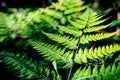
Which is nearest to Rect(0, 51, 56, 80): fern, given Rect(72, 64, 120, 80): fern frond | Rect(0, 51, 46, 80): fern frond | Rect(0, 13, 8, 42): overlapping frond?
Rect(0, 51, 46, 80): fern frond

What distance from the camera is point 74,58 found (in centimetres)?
139

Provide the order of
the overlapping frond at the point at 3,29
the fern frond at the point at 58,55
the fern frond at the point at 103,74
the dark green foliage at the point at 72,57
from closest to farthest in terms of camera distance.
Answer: the fern frond at the point at 103,74 → the dark green foliage at the point at 72,57 → the fern frond at the point at 58,55 → the overlapping frond at the point at 3,29

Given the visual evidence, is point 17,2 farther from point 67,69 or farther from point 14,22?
point 67,69

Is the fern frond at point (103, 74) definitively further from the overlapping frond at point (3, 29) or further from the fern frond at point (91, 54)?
the overlapping frond at point (3, 29)

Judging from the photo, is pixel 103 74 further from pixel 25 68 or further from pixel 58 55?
pixel 25 68

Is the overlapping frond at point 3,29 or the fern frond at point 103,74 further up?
the overlapping frond at point 3,29

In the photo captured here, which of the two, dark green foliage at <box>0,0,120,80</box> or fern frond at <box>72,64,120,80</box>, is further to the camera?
dark green foliage at <box>0,0,120,80</box>

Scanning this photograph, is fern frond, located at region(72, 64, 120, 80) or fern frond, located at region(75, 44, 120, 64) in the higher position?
fern frond, located at region(75, 44, 120, 64)

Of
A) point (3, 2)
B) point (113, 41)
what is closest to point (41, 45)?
point (113, 41)

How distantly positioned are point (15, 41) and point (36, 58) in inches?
18.0

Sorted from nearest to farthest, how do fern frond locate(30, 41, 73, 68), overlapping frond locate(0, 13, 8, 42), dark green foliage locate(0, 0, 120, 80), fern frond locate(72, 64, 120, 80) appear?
fern frond locate(72, 64, 120, 80) → dark green foliage locate(0, 0, 120, 80) → fern frond locate(30, 41, 73, 68) → overlapping frond locate(0, 13, 8, 42)

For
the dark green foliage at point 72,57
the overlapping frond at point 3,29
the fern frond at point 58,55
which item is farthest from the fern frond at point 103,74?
the overlapping frond at point 3,29

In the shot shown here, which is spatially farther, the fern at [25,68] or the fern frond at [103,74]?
the fern at [25,68]

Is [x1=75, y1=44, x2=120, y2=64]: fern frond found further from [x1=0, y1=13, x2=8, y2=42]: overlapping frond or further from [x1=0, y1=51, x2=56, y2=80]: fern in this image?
[x1=0, y1=13, x2=8, y2=42]: overlapping frond
